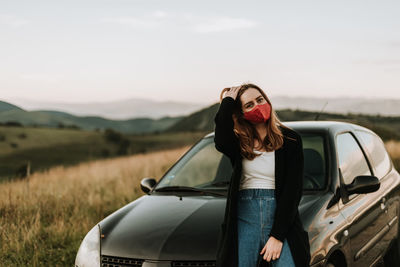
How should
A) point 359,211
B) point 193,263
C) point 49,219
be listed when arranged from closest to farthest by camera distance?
point 193,263 → point 359,211 → point 49,219

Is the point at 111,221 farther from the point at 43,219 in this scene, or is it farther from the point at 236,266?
the point at 43,219

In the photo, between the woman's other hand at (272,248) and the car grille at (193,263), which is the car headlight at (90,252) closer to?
the car grille at (193,263)

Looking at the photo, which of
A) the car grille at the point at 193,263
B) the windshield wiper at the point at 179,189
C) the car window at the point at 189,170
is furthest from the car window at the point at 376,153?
the car grille at the point at 193,263

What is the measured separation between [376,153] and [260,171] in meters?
3.22

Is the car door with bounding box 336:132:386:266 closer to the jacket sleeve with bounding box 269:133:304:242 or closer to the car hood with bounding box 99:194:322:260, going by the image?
the car hood with bounding box 99:194:322:260

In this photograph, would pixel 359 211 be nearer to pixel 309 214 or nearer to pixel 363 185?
pixel 363 185

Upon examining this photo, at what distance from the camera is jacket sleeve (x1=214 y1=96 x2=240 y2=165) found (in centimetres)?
294

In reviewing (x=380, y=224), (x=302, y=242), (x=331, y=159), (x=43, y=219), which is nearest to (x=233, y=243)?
(x=302, y=242)

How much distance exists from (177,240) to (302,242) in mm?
974

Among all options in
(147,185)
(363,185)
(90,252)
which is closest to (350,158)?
(363,185)

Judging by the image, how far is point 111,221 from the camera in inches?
159

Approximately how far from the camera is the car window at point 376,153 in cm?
542

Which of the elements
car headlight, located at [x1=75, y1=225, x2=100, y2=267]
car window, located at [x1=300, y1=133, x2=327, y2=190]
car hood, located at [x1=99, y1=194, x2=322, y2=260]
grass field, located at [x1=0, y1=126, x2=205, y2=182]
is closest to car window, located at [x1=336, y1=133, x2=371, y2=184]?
car window, located at [x1=300, y1=133, x2=327, y2=190]

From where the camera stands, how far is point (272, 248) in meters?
2.75
